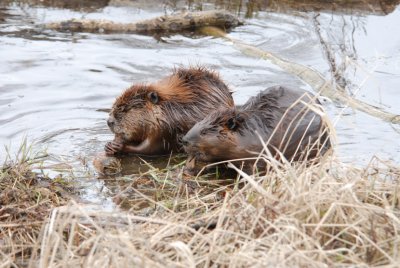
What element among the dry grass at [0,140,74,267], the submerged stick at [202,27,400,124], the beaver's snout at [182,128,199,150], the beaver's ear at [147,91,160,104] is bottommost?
the dry grass at [0,140,74,267]

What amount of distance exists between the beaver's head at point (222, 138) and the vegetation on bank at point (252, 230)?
64 cm

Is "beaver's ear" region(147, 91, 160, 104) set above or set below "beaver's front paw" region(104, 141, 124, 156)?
above

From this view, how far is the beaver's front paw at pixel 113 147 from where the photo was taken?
5197mm

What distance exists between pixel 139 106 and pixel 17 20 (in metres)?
4.68

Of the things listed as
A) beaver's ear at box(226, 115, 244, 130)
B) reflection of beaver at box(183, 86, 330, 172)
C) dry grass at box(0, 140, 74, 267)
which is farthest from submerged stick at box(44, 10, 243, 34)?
beaver's ear at box(226, 115, 244, 130)

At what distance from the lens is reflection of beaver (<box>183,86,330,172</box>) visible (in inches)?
178

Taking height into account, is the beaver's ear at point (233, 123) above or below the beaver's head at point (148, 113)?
above

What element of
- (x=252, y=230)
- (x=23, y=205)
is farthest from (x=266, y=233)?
(x=23, y=205)

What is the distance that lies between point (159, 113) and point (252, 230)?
2.20 metres

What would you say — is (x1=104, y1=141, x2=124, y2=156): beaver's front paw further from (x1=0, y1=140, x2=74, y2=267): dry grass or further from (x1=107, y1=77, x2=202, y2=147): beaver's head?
(x1=0, y1=140, x2=74, y2=267): dry grass

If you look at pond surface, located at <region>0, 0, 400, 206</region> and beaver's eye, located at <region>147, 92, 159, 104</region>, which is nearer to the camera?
beaver's eye, located at <region>147, 92, 159, 104</region>

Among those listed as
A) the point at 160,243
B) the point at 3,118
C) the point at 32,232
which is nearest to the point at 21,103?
the point at 3,118

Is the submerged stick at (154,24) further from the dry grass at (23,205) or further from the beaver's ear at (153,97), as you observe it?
the dry grass at (23,205)

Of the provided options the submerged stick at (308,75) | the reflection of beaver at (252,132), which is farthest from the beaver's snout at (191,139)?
the submerged stick at (308,75)
